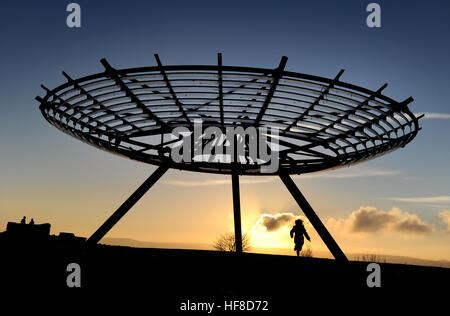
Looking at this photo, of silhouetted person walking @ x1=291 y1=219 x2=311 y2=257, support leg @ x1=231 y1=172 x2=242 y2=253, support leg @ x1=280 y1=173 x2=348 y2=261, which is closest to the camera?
support leg @ x1=280 y1=173 x2=348 y2=261

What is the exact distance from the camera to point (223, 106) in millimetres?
15008

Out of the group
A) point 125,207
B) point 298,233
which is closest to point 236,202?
point 298,233

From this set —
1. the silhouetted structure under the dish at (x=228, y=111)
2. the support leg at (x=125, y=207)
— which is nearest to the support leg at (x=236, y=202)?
the silhouetted structure under the dish at (x=228, y=111)

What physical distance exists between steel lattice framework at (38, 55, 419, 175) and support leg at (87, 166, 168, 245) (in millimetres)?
917

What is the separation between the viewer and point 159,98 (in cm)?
1491

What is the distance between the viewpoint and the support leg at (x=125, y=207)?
60.1 ft

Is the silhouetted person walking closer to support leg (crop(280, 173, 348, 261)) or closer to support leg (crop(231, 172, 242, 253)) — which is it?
support leg (crop(280, 173, 348, 261))

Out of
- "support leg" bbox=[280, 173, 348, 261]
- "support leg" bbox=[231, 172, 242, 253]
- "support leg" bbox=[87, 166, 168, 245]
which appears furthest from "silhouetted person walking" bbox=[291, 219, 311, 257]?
"support leg" bbox=[87, 166, 168, 245]

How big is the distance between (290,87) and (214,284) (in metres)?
6.07

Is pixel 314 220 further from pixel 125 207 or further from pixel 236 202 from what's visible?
pixel 125 207

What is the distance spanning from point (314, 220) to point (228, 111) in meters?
7.65

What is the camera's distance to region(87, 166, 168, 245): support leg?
18.3 m

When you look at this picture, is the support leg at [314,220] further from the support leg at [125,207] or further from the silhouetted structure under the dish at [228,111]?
the support leg at [125,207]
